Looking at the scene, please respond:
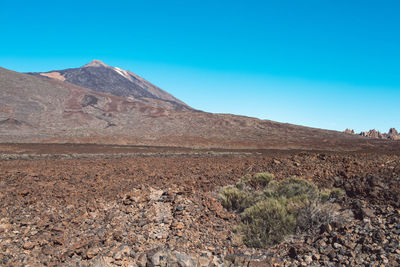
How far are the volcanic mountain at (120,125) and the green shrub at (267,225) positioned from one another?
4211cm

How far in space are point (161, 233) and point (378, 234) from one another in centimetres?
A: 403

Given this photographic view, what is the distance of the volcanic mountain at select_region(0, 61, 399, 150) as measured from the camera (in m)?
51.9

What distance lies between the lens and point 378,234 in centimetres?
482

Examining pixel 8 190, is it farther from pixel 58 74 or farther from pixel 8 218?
pixel 58 74

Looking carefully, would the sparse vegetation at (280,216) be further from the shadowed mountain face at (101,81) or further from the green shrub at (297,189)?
the shadowed mountain face at (101,81)

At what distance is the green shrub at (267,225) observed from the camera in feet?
17.9

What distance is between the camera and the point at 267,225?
5.80m

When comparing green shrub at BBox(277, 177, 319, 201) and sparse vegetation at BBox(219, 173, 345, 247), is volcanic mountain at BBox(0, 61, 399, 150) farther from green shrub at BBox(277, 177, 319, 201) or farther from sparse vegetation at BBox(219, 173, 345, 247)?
sparse vegetation at BBox(219, 173, 345, 247)

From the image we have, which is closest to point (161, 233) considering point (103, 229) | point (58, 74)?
point (103, 229)

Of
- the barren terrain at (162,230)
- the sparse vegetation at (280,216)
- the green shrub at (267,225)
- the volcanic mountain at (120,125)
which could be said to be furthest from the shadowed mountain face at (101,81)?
the green shrub at (267,225)

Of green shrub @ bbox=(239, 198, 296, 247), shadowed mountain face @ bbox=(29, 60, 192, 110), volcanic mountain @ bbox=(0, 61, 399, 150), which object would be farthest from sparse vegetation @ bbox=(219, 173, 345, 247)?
shadowed mountain face @ bbox=(29, 60, 192, 110)

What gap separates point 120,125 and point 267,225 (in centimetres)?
6493

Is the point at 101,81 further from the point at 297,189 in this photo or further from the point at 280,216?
the point at 280,216

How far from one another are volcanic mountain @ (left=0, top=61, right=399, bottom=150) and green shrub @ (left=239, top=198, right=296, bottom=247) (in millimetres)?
42110
